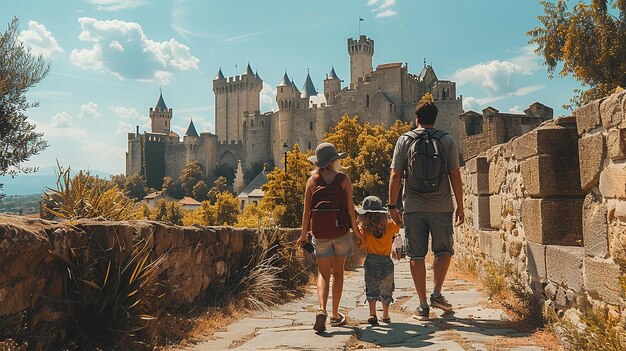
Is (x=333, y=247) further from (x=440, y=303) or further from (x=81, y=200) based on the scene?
(x=81, y=200)

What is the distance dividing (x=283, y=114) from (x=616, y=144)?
3113 inches

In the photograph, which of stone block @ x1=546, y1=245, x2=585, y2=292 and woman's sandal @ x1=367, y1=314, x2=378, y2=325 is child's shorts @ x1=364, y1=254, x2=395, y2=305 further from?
stone block @ x1=546, y1=245, x2=585, y2=292

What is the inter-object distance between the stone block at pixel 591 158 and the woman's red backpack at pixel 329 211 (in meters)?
1.85

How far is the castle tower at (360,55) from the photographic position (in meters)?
83.9

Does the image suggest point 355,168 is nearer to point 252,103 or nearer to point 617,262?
point 617,262

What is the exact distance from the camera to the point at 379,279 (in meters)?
4.69

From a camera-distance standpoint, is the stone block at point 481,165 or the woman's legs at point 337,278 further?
the stone block at point 481,165

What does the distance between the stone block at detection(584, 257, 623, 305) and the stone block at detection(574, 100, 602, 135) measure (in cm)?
77

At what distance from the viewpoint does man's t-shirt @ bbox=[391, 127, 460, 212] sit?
449 cm

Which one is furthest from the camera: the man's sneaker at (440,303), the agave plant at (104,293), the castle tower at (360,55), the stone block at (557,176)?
the castle tower at (360,55)

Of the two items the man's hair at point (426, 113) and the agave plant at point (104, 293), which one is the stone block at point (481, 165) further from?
the agave plant at point (104, 293)

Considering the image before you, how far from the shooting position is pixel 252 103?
98438mm

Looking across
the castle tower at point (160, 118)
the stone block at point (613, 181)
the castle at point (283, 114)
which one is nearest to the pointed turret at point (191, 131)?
the castle at point (283, 114)

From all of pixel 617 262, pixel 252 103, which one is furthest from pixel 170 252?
pixel 252 103
